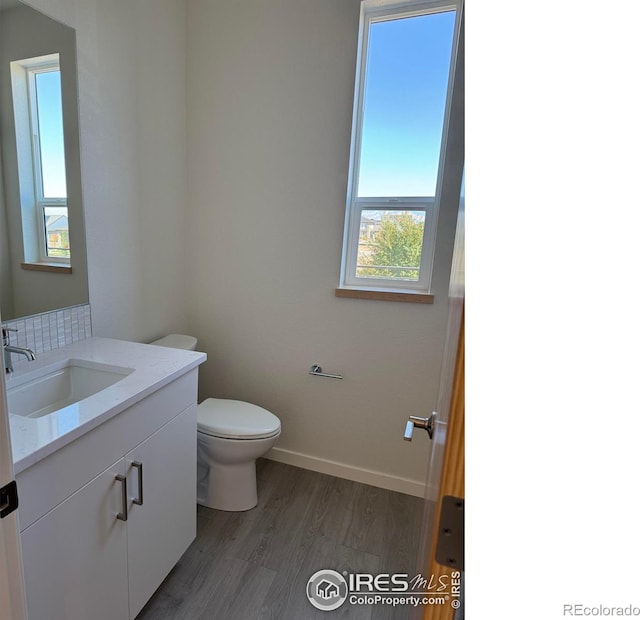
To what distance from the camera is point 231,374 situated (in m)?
2.28

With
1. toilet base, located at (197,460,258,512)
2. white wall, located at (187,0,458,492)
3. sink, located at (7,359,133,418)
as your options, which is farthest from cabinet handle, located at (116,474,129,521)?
white wall, located at (187,0,458,492)

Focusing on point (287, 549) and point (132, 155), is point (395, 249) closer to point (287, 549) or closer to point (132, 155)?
point (132, 155)

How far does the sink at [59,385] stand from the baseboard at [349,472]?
1210mm

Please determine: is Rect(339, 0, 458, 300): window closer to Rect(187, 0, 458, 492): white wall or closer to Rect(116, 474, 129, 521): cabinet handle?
Rect(187, 0, 458, 492): white wall

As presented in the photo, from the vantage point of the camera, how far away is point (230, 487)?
182 cm

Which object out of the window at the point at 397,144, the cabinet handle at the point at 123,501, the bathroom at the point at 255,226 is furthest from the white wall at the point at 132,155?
the window at the point at 397,144

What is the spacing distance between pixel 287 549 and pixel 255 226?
1594 mm

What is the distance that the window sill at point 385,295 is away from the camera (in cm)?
185

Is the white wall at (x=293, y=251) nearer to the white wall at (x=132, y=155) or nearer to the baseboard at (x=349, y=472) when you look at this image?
the baseboard at (x=349, y=472)

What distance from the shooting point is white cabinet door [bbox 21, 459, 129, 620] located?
2.83ft

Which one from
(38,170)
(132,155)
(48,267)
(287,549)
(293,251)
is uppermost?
(132,155)

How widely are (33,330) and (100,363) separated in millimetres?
308

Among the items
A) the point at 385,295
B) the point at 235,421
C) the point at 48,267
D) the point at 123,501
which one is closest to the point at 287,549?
the point at 235,421
